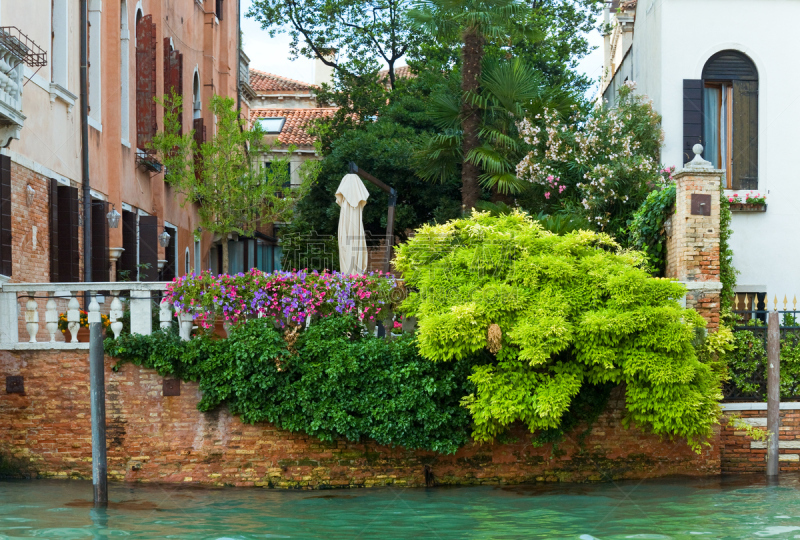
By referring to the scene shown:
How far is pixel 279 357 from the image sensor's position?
11211 millimetres

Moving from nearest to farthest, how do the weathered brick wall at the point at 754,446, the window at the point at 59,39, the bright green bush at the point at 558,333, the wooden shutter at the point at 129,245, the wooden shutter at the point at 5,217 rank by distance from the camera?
the bright green bush at the point at 558,333
the wooden shutter at the point at 5,217
the weathered brick wall at the point at 754,446
the window at the point at 59,39
the wooden shutter at the point at 129,245

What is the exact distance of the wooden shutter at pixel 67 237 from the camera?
13.9 meters

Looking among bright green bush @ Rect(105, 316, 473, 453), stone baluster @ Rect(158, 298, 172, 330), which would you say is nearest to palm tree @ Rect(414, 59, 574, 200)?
bright green bush @ Rect(105, 316, 473, 453)

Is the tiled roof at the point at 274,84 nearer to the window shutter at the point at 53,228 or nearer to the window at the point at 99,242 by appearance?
the window at the point at 99,242

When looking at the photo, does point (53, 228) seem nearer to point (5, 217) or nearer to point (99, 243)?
point (99, 243)

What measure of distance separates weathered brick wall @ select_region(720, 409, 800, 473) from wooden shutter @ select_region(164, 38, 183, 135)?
12.0 m

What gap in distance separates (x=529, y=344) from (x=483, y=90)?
712cm

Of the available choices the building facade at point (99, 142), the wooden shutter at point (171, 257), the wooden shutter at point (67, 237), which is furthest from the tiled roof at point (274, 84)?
the wooden shutter at point (67, 237)

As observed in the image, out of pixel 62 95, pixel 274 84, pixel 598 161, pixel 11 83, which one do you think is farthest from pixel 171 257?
pixel 274 84

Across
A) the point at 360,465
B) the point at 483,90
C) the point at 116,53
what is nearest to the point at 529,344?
the point at 360,465

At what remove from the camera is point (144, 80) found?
58.7ft

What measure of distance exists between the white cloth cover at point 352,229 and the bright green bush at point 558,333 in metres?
1.90

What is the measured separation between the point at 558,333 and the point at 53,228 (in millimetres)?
7125

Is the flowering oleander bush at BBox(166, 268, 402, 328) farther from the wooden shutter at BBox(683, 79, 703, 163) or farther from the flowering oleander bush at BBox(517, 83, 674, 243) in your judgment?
the wooden shutter at BBox(683, 79, 703, 163)
